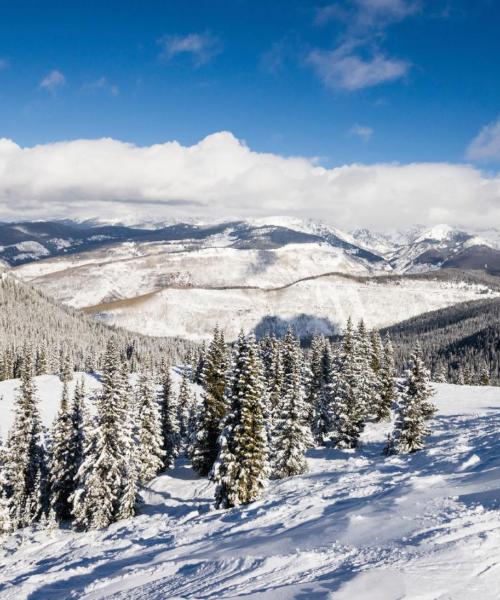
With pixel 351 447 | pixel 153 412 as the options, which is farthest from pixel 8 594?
pixel 351 447

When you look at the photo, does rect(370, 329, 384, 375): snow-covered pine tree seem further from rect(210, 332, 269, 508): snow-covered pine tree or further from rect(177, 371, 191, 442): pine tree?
rect(210, 332, 269, 508): snow-covered pine tree

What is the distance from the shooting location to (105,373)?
115 ft

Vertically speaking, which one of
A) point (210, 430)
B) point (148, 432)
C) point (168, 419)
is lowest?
point (168, 419)

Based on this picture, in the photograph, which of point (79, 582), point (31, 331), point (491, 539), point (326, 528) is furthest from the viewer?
point (31, 331)

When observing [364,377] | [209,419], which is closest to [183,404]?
[209,419]

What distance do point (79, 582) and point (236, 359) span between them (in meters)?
17.2

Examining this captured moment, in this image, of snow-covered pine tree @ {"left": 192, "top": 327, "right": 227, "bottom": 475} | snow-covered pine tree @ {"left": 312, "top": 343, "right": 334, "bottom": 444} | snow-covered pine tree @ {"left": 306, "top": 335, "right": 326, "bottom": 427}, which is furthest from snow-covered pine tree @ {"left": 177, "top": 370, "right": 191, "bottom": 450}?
snow-covered pine tree @ {"left": 192, "top": 327, "right": 227, "bottom": 475}

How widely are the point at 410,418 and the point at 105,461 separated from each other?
24857 millimetres

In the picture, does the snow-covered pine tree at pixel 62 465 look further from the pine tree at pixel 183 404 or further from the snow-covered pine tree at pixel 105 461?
the pine tree at pixel 183 404

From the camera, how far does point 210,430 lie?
41.1 m

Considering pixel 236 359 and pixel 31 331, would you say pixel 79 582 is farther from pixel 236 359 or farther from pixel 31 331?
pixel 31 331

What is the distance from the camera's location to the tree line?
32.2 meters

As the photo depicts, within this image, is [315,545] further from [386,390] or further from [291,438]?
[386,390]

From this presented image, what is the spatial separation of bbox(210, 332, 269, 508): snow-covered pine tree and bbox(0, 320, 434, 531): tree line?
7 centimetres
